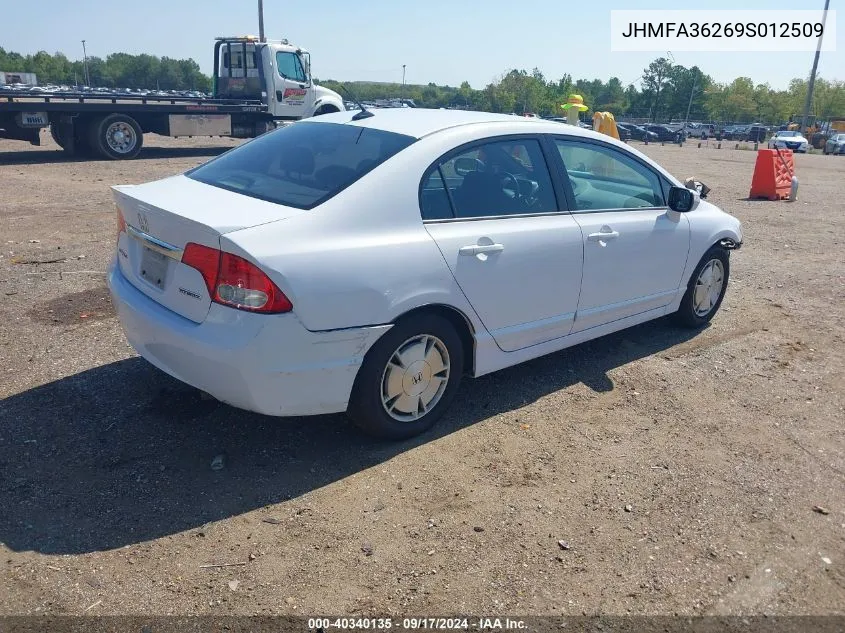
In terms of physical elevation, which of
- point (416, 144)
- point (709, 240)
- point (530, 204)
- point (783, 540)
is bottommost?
point (783, 540)

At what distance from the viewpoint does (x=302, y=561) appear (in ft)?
9.42

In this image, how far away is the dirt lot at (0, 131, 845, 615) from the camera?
9.02 ft

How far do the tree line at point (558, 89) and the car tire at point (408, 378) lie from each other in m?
85.8

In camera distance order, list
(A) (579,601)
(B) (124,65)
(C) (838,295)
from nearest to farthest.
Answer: (A) (579,601) → (C) (838,295) → (B) (124,65)

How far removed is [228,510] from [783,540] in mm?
2469

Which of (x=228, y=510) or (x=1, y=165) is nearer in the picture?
(x=228, y=510)

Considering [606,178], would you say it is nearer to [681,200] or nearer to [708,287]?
[681,200]

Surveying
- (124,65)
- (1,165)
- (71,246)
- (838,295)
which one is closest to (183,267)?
(71,246)

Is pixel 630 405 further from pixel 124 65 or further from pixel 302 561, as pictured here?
pixel 124 65

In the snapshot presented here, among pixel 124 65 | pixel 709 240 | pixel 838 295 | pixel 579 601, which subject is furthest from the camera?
pixel 124 65

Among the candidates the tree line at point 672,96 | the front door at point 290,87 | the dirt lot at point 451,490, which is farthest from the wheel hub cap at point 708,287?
the tree line at point 672,96

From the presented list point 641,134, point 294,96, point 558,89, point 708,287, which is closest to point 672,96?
point 558,89

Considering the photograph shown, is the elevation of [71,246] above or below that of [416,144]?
below

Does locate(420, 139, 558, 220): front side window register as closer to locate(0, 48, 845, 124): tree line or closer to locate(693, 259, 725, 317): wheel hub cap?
locate(693, 259, 725, 317): wheel hub cap
